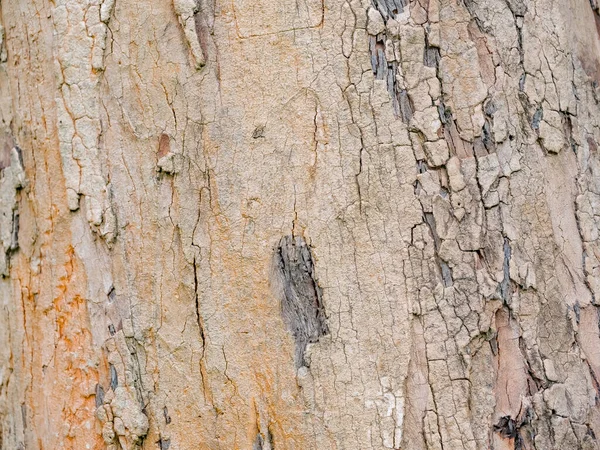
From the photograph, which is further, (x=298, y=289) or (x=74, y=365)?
(x=74, y=365)

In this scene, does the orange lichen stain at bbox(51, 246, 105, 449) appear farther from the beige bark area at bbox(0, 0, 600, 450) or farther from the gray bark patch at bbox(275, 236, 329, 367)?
the gray bark patch at bbox(275, 236, 329, 367)

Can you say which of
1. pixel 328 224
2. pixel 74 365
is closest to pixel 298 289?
pixel 328 224

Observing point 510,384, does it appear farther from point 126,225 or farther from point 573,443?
point 126,225

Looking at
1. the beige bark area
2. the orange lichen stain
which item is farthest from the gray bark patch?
the orange lichen stain

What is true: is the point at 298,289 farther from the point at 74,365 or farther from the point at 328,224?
the point at 74,365

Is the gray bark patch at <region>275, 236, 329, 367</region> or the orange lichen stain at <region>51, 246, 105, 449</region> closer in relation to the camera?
the gray bark patch at <region>275, 236, 329, 367</region>

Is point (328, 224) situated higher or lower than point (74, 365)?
higher
